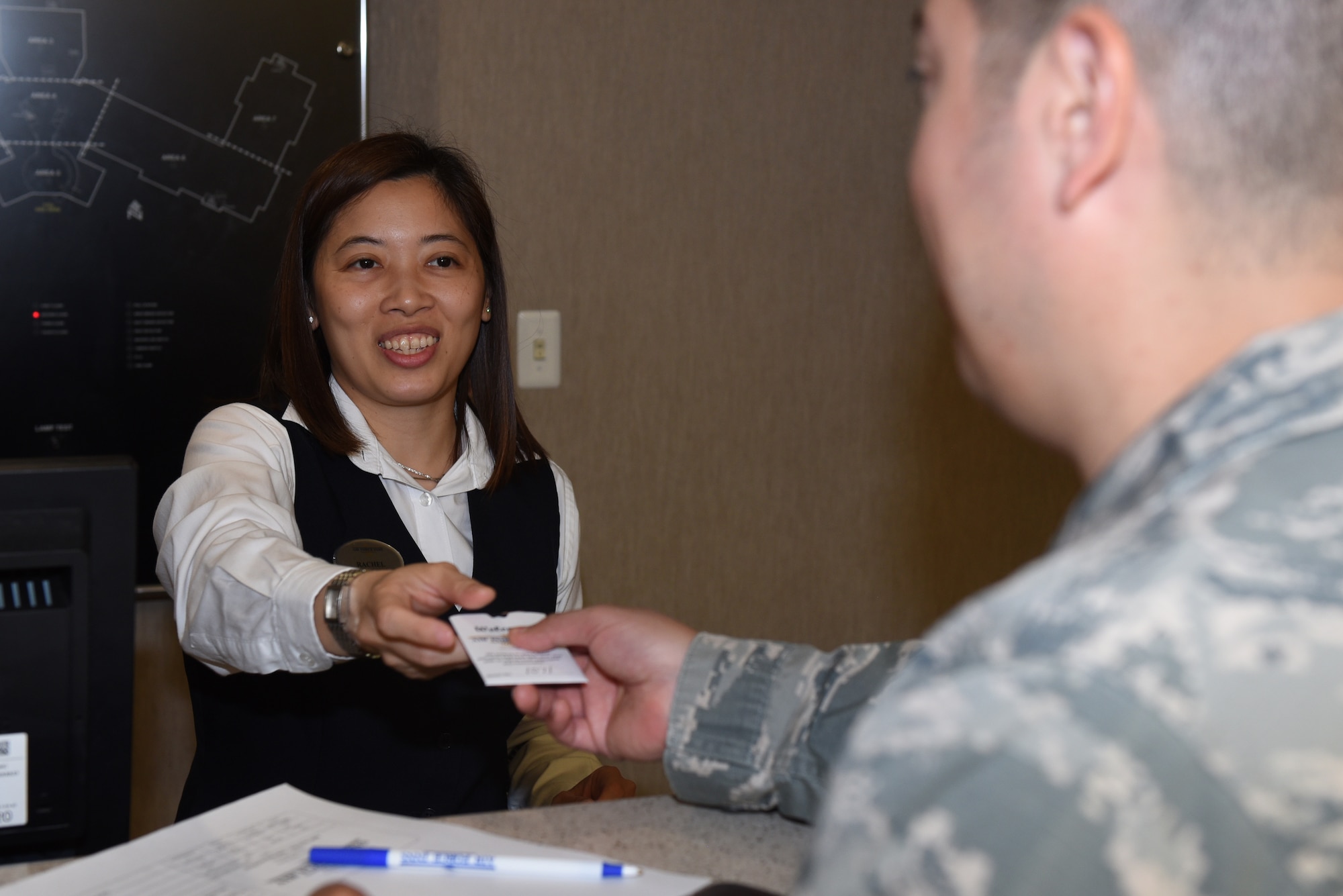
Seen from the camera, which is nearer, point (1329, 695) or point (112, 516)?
point (1329, 695)

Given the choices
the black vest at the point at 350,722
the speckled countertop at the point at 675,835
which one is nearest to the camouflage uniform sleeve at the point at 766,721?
the speckled countertop at the point at 675,835

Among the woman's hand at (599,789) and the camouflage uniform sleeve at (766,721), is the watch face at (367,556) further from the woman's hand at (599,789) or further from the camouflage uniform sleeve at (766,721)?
the camouflage uniform sleeve at (766,721)

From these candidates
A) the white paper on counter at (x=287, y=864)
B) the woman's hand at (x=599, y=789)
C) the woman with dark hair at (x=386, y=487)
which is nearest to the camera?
the white paper on counter at (x=287, y=864)

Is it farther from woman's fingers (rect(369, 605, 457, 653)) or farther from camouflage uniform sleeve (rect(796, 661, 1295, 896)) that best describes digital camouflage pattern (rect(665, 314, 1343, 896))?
woman's fingers (rect(369, 605, 457, 653))

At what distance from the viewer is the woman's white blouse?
133cm

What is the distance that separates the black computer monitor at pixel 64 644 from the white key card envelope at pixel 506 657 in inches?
12.4

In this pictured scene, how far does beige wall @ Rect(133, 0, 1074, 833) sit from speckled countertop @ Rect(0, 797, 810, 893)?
156cm

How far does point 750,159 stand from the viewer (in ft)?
9.03

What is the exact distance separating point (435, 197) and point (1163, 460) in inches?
64.6

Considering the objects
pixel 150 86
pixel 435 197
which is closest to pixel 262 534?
pixel 435 197

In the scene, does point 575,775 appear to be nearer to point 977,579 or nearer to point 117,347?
point 117,347

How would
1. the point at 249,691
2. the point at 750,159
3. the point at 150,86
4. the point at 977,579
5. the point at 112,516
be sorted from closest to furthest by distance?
1. the point at 112,516
2. the point at 249,691
3. the point at 150,86
4. the point at 750,159
5. the point at 977,579

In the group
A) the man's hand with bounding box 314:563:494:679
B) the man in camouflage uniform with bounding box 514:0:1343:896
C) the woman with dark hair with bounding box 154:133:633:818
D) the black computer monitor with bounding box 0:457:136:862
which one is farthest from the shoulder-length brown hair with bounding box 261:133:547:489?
the man in camouflage uniform with bounding box 514:0:1343:896

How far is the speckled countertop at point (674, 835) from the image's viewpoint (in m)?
0.98
